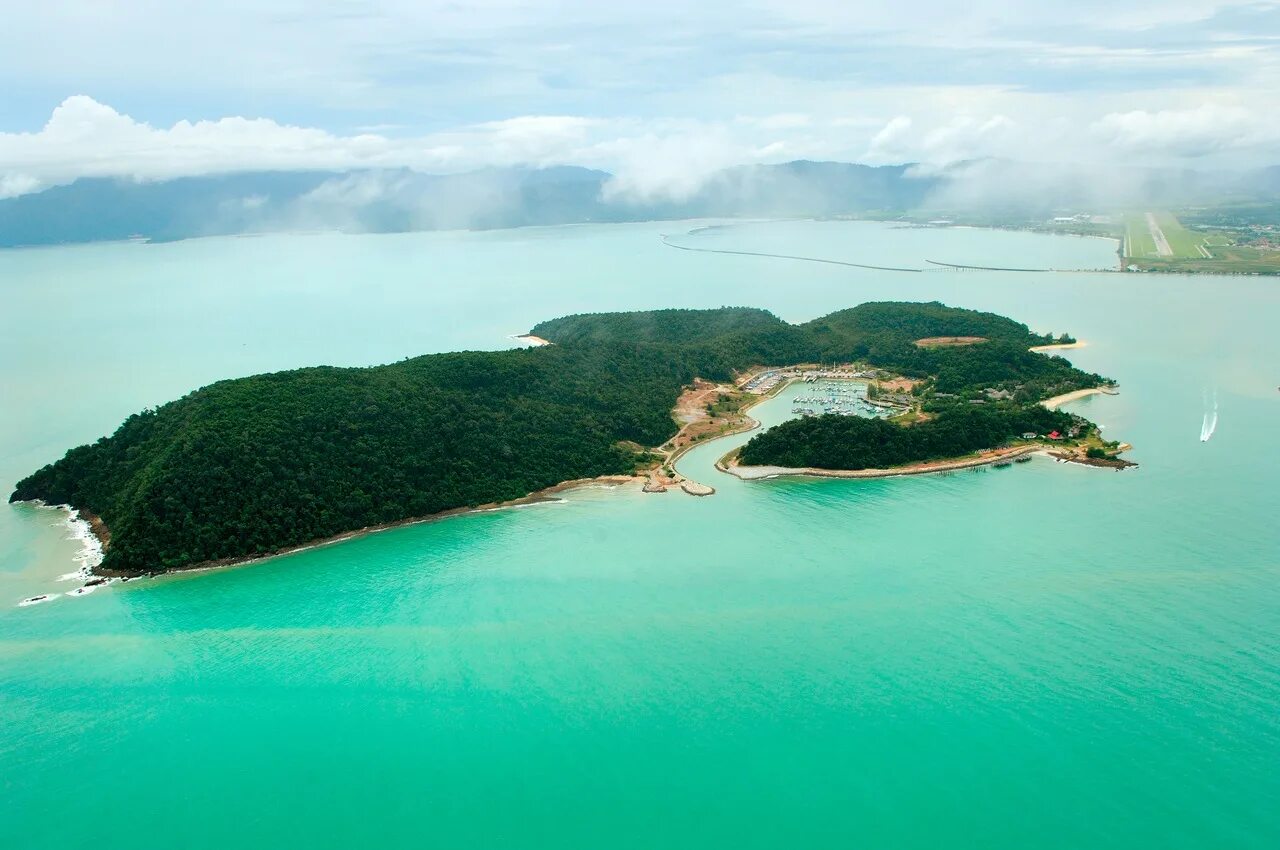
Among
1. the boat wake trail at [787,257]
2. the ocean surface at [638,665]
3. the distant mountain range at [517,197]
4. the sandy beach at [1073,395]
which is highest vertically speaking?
the distant mountain range at [517,197]

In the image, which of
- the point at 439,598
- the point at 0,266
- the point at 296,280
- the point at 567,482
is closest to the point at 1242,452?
the point at 567,482

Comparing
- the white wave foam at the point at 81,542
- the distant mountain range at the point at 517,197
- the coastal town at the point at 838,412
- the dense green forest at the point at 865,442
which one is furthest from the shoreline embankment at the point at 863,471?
the distant mountain range at the point at 517,197

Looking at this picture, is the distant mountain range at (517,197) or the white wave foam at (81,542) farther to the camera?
the distant mountain range at (517,197)

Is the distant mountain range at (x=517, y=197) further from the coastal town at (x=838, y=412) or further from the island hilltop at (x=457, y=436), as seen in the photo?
the island hilltop at (x=457, y=436)

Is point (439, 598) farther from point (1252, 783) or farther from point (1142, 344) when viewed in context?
point (1142, 344)

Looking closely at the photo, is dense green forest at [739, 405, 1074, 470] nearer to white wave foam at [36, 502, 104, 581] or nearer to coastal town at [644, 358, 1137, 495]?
coastal town at [644, 358, 1137, 495]

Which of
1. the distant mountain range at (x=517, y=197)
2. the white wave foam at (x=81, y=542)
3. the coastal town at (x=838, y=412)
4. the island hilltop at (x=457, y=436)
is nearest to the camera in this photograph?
the white wave foam at (x=81, y=542)
